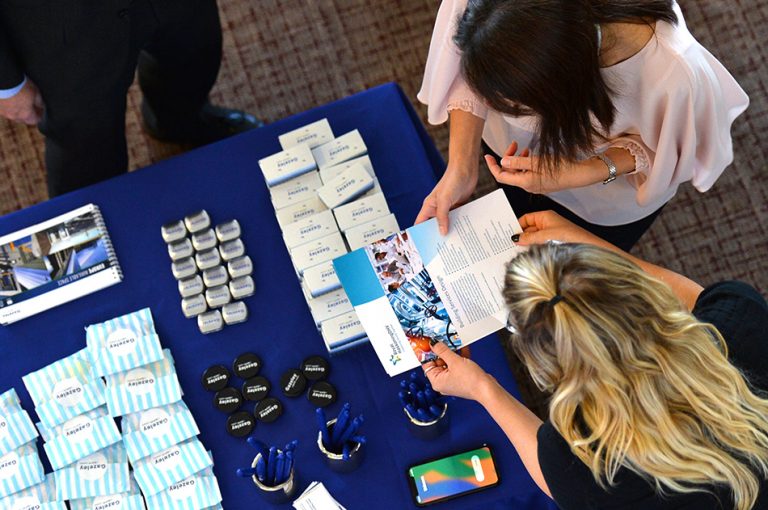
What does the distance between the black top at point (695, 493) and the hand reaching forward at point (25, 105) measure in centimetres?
153

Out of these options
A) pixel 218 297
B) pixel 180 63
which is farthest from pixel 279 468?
pixel 180 63

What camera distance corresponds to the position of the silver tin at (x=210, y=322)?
1.72m

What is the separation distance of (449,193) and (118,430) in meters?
0.90

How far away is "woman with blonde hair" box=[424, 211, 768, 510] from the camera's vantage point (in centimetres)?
109

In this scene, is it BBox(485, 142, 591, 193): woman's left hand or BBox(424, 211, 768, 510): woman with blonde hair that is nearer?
BBox(424, 211, 768, 510): woman with blonde hair

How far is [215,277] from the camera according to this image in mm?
1763

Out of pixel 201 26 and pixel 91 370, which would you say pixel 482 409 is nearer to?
pixel 91 370

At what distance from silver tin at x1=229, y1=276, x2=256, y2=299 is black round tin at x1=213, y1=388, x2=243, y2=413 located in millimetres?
222

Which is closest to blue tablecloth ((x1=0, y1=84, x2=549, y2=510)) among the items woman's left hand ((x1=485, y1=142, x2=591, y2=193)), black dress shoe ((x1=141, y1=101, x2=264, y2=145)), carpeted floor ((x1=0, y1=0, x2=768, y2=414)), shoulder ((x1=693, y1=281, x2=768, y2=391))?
woman's left hand ((x1=485, y1=142, x2=591, y2=193))

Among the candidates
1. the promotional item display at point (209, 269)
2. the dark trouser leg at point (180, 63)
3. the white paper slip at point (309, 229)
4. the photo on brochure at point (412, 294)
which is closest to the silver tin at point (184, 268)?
the promotional item display at point (209, 269)

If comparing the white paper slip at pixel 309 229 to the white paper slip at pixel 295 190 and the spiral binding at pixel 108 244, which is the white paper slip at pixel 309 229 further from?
the spiral binding at pixel 108 244

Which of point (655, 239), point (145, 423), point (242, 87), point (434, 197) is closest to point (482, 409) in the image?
point (434, 197)

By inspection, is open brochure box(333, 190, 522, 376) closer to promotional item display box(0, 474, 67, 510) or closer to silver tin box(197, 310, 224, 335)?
silver tin box(197, 310, 224, 335)

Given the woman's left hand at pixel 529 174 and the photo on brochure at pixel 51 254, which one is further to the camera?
the photo on brochure at pixel 51 254
